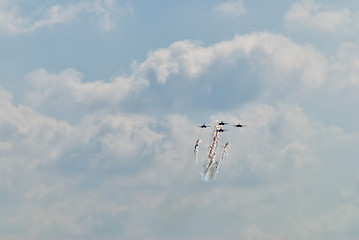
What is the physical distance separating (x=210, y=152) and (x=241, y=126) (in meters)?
21.0

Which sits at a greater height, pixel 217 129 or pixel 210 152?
pixel 217 129

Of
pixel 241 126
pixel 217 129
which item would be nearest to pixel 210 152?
pixel 217 129

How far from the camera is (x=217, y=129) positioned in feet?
411

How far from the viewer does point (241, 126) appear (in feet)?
401

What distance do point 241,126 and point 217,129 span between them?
1241 cm

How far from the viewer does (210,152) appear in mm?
121000

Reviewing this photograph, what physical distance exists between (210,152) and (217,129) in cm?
1306

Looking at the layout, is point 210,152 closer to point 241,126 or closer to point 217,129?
point 217,129

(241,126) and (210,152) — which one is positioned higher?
(241,126)
